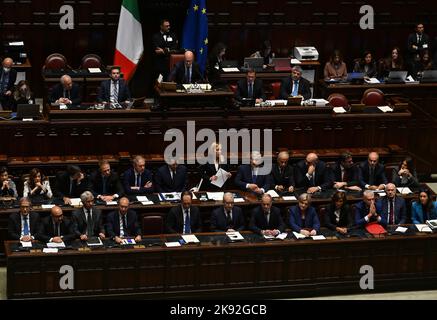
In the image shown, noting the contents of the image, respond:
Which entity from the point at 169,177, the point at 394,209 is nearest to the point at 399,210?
the point at 394,209

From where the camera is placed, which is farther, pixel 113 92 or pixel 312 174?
pixel 113 92

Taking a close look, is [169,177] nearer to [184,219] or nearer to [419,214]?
[184,219]

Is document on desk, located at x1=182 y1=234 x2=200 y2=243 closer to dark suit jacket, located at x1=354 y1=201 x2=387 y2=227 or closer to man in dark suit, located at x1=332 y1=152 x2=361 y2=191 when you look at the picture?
dark suit jacket, located at x1=354 y1=201 x2=387 y2=227

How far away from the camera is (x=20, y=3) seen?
894 inches

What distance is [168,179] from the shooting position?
19.2 meters

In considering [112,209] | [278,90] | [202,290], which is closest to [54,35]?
[278,90]

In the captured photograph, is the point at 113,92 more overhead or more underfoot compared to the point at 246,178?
more overhead

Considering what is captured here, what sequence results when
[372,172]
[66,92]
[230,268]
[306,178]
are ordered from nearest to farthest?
1. [230,268]
2. [306,178]
3. [372,172]
4. [66,92]

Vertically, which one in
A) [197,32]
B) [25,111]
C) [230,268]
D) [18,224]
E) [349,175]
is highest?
[197,32]

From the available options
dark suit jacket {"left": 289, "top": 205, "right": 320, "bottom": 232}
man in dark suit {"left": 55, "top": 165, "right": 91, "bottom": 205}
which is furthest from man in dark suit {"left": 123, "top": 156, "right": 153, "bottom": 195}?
dark suit jacket {"left": 289, "top": 205, "right": 320, "bottom": 232}

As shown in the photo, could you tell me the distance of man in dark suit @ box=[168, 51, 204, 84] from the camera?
830 inches

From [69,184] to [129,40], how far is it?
4907 mm

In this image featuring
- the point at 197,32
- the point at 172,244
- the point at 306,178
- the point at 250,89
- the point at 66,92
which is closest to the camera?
the point at 172,244

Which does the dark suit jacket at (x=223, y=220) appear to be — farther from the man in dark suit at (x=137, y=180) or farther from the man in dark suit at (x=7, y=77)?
the man in dark suit at (x=7, y=77)
